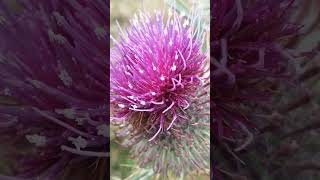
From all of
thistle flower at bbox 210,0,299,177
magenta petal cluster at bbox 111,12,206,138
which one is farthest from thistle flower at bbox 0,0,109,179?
thistle flower at bbox 210,0,299,177

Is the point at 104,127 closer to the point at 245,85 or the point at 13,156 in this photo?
the point at 13,156

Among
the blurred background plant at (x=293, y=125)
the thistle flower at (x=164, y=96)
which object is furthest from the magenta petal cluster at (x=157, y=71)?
the blurred background plant at (x=293, y=125)

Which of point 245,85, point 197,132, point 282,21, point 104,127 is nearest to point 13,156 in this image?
point 104,127

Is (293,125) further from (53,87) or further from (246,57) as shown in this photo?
(53,87)

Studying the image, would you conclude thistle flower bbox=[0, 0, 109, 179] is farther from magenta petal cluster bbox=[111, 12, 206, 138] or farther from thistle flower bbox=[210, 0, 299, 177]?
thistle flower bbox=[210, 0, 299, 177]

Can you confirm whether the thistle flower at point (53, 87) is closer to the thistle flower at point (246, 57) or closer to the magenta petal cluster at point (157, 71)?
the magenta petal cluster at point (157, 71)
